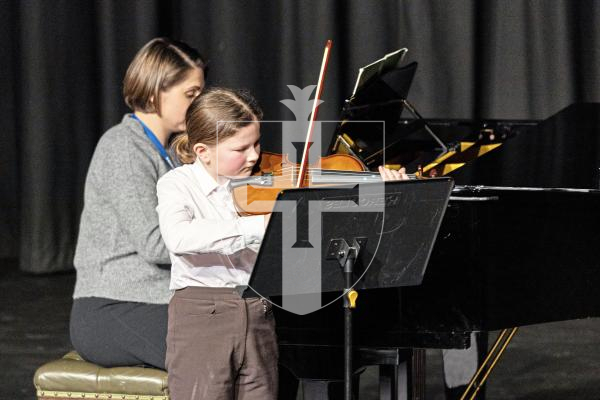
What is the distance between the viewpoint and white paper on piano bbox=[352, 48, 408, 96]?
2.65 m

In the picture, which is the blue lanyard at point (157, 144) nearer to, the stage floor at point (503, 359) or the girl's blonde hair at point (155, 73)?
the girl's blonde hair at point (155, 73)

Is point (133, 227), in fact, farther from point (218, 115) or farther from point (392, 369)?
point (392, 369)

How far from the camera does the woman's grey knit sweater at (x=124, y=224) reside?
2.28 metres

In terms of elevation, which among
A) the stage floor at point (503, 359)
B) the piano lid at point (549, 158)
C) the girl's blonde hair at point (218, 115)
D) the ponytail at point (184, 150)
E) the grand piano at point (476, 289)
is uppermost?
the girl's blonde hair at point (218, 115)

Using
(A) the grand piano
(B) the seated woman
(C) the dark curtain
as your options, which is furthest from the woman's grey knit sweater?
(C) the dark curtain

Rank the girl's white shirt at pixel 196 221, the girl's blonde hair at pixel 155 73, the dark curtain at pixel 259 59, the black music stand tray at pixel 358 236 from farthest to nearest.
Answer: the dark curtain at pixel 259 59, the girl's blonde hair at pixel 155 73, the girl's white shirt at pixel 196 221, the black music stand tray at pixel 358 236

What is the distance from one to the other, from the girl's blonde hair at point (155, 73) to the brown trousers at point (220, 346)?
648 mm

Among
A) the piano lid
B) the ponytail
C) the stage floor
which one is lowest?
the stage floor

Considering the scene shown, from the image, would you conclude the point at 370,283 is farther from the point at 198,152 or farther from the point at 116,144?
the point at 116,144

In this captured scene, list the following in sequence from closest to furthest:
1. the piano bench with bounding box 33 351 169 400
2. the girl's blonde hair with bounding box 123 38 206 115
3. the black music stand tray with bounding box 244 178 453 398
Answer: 1. the black music stand tray with bounding box 244 178 453 398
2. the piano bench with bounding box 33 351 169 400
3. the girl's blonde hair with bounding box 123 38 206 115

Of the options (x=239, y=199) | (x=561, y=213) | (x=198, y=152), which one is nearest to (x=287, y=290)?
(x=239, y=199)

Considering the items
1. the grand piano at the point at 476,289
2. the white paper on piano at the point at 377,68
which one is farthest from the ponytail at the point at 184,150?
the white paper on piano at the point at 377,68

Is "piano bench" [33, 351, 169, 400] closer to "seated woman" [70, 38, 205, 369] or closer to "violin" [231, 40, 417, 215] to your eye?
"seated woman" [70, 38, 205, 369]

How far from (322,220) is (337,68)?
11.3 ft
